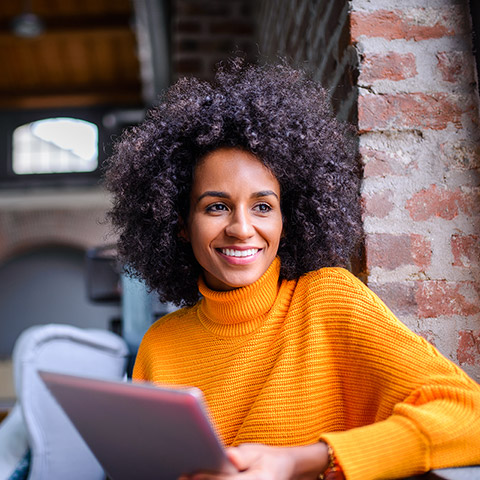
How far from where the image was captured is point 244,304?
4.13 feet

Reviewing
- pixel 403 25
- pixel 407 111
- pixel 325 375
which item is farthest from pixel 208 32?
pixel 325 375

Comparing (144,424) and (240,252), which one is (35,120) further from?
(144,424)

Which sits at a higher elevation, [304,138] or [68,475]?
[304,138]

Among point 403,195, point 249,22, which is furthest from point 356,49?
point 249,22

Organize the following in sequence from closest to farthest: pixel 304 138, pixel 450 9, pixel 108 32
Answer: pixel 304 138
pixel 450 9
pixel 108 32

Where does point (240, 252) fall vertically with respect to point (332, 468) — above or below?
above

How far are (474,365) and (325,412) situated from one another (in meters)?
0.47

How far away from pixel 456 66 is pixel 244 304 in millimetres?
838

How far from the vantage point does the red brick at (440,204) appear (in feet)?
4.64

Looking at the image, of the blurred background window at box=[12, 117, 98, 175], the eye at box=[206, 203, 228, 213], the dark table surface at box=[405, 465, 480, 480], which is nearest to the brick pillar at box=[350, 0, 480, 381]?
the eye at box=[206, 203, 228, 213]

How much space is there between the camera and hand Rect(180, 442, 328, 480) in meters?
0.82

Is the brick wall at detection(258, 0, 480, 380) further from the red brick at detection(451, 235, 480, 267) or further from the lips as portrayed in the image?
the lips

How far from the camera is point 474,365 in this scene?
1.37m

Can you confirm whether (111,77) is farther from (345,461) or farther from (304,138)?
(345,461)
